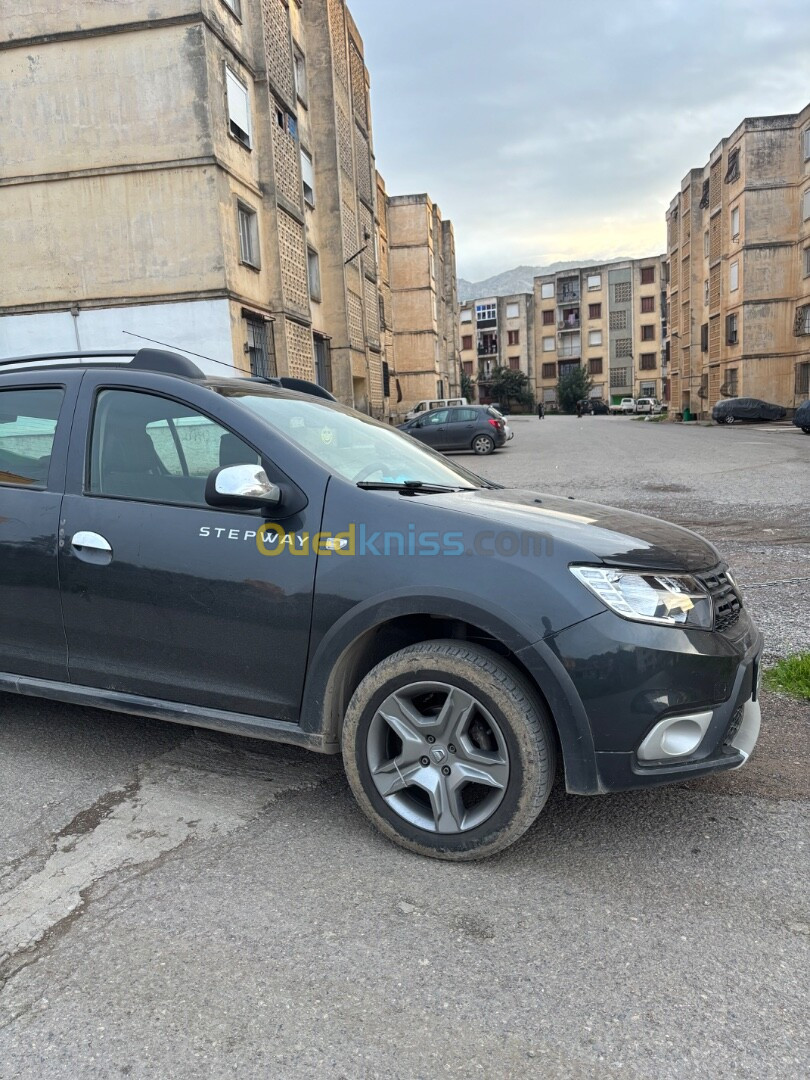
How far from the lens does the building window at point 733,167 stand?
126ft

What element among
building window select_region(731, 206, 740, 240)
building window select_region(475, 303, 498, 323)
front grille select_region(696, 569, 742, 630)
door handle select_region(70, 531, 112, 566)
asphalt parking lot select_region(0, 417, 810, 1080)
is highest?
building window select_region(475, 303, 498, 323)

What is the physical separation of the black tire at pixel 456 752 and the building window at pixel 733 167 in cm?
4383

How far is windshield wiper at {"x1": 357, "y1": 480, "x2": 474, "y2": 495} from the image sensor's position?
289 centimetres

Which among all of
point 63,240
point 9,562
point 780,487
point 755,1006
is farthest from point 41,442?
point 63,240

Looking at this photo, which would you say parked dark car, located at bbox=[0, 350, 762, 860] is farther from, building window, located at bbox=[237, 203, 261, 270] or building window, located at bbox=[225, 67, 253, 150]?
building window, located at bbox=[225, 67, 253, 150]

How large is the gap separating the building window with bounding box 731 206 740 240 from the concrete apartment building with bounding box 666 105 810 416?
5 cm

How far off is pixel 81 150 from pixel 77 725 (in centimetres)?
1738

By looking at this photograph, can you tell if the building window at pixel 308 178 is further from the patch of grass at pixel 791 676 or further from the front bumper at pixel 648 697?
the front bumper at pixel 648 697

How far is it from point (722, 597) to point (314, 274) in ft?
86.6

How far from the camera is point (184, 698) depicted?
2.97 meters

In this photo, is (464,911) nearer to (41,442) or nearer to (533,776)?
(533,776)

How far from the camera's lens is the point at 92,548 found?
10.0 ft

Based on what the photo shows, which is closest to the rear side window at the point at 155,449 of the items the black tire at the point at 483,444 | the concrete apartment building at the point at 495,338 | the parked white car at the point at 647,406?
the black tire at the point at 483,444

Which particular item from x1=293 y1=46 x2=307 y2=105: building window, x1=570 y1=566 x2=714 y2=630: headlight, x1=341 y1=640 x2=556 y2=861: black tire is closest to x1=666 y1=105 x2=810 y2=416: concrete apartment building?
x1=293 y1=46 x2=307 y2=105: building window
